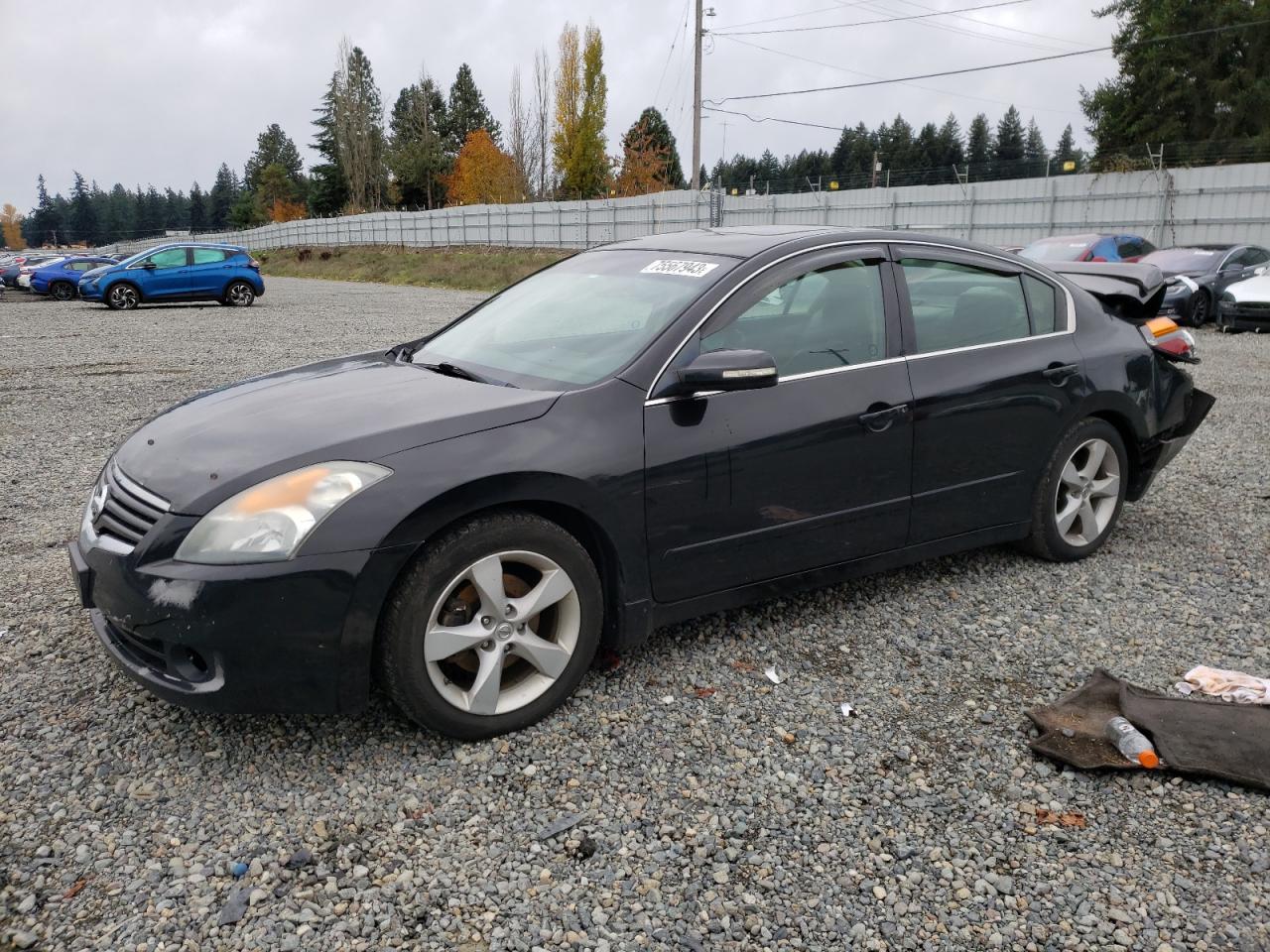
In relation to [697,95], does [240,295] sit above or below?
below

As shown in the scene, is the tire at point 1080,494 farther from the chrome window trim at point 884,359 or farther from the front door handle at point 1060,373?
the chrome window trim at point 884,359

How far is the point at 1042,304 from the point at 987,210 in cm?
2242

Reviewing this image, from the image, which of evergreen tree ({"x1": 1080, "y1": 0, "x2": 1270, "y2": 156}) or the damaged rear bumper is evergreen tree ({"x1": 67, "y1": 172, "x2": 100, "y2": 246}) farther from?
the damaged rear bumper

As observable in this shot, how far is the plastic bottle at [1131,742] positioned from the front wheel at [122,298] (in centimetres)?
2349

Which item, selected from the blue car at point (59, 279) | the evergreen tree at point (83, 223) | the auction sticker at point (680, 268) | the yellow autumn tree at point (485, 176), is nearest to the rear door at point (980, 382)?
the auction sticker at point (680, 268)

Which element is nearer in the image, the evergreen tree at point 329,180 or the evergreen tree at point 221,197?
the evergreen tree at point 329,180

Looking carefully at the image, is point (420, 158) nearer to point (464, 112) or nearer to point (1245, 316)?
point (464, 112)

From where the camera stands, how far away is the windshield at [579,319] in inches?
139

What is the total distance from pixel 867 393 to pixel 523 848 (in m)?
2.13

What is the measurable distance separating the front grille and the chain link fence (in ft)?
46.0

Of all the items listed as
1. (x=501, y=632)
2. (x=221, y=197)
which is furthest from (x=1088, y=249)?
(x=221, y=197)

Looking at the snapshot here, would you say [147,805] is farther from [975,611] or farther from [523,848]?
[975,611]

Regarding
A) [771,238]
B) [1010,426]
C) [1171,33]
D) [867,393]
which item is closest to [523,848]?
[867,393]

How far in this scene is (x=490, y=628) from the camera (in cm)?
302
